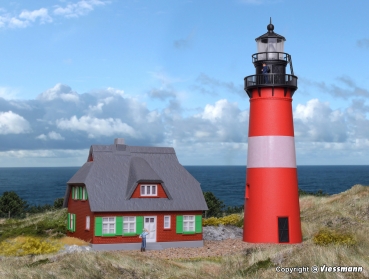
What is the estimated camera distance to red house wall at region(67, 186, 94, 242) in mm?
29794

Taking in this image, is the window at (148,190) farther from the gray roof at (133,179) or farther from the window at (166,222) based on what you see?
the window at (166,222)

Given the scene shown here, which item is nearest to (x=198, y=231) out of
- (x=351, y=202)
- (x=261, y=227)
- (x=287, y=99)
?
(x=261, y=227)

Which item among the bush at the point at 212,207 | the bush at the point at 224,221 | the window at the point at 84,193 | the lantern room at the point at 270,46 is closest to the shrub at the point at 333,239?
the lantern room at the point at 270,46

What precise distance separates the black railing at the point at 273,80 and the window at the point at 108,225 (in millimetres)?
10670

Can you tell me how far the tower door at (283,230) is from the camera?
28.1 m

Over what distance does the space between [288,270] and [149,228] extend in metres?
15.3

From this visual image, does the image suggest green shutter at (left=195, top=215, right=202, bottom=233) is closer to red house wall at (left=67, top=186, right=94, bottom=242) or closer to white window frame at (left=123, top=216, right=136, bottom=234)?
white window frame at (left=123, top=216, right=136, bottom=234)

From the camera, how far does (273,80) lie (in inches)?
1101

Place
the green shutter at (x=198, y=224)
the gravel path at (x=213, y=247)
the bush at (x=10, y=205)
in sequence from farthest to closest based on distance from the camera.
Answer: the bush at (x=10, y=205) → the green shutter at (x=198, y=224) → the gravel path at (x=213, y=247)

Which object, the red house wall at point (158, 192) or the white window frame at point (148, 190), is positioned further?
the white window frame at point (148, 190)

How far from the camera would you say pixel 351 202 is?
3909 cm

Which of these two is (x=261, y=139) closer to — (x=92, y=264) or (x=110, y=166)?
(x=110, y=166)

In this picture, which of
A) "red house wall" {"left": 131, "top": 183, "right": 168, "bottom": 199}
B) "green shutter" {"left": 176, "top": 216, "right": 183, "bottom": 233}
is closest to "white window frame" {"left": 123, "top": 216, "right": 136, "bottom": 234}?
"red house wall" {"left": 131, "top": 183, "right": 168, "bottom": 199}

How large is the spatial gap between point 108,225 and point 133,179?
125 inches
